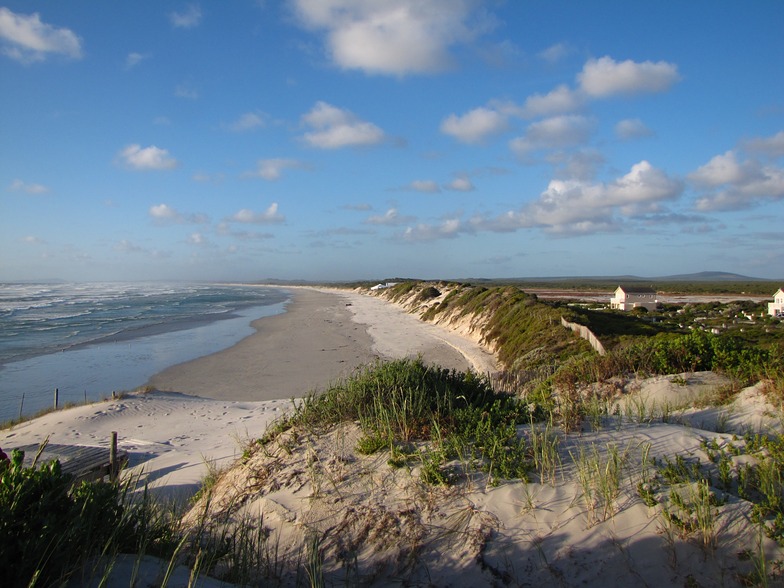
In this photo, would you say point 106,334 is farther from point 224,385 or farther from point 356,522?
point 356,522

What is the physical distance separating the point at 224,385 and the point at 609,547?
1767 cm

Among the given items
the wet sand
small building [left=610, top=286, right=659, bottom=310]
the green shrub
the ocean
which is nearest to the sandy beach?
the wet sand

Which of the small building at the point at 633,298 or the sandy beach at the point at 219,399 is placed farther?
the small building at the point at 633,298

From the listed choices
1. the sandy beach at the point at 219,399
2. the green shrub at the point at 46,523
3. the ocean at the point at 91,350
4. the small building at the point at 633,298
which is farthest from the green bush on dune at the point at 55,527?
the small building at the point at 633,298

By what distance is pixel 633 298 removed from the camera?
36250mm

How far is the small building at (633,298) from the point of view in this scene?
115 feet

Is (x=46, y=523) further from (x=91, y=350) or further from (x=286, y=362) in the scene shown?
(x=91, y=350)

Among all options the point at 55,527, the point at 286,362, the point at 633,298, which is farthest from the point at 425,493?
the point at 633,298

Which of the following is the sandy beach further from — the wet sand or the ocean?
the ocean

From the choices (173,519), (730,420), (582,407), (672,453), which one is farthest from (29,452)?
(730,420)

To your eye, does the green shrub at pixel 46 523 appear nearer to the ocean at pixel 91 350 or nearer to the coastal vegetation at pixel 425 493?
the coastal vegetation at pixel 425 493

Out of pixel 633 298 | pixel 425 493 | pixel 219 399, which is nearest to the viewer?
pixel 425 493

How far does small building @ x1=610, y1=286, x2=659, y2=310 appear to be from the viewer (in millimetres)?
35188

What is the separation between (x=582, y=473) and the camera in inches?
163
